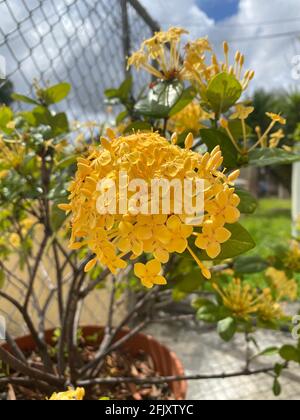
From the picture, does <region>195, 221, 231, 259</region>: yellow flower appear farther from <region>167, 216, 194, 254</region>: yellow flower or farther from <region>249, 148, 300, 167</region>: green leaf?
<region>249, 148, 300, 167</region>: green leaf

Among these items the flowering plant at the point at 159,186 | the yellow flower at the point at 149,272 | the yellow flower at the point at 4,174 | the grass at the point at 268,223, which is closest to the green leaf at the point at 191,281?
the flowering plant at the point at 159,186

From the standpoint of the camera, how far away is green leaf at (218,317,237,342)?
719 millimetres

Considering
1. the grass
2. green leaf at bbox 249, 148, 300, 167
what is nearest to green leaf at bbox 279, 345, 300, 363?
green leaf at bbox 249, 148, 300, 167

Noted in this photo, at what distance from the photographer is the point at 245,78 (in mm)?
527

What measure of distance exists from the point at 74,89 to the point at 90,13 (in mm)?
178

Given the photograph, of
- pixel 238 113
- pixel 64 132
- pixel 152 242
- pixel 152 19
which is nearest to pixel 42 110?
pixel 64 132

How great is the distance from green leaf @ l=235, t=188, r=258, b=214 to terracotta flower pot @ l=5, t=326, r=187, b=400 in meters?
0.51

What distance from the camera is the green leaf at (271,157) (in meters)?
0.52

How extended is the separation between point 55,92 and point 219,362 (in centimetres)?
112

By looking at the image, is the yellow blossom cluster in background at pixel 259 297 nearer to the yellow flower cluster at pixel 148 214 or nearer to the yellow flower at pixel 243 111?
the yellow flower at pixel 243 111

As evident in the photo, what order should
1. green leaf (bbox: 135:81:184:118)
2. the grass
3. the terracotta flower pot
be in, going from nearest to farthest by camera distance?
1. green leaf (bbox: 135:81:184:118)
2. the terracotta flower pot
3. the grass

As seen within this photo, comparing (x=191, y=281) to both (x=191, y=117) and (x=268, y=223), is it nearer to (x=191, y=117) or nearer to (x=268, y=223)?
(x=191, y=117)

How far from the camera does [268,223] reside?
4984mm
